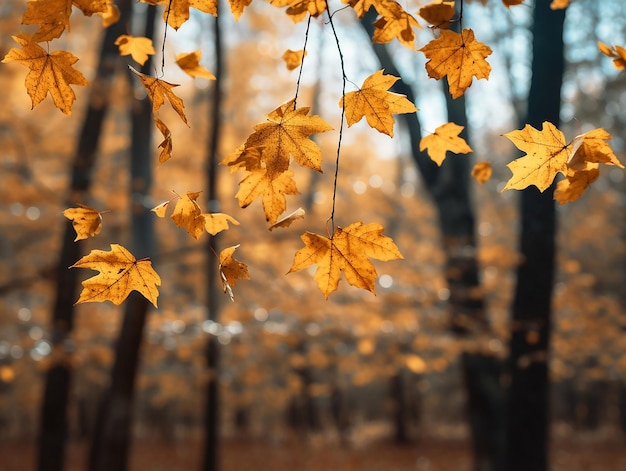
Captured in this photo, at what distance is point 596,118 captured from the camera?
856cm

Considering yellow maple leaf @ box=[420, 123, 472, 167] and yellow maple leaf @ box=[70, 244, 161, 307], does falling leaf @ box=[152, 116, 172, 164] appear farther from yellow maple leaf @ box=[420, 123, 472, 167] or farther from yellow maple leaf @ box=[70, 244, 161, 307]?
yellow maple leaf @ box=[420, 123, 472, 167]

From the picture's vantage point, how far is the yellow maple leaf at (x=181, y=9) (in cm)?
106

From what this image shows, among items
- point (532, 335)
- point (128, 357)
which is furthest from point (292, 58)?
point (128, 357)

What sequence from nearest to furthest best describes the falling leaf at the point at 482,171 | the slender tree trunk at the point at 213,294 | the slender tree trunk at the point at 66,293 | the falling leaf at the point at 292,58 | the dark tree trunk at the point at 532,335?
the falling leaf at the point at 292,58 < the falling leaf at the point at 482,171 < the dark tree trunk at the point at 532,335 < the slender tree trunk at the point at 66,293 < the slender tree trunk at the point at 213,294

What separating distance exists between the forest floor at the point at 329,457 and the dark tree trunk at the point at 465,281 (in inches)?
273

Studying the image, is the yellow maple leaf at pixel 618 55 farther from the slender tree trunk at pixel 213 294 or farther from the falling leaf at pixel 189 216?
the slender tree trunk at pixel 213 294

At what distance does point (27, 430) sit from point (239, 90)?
15.0 metres

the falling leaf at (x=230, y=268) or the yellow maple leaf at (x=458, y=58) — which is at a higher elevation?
the yellow maple leaf at (x=458, y=58)

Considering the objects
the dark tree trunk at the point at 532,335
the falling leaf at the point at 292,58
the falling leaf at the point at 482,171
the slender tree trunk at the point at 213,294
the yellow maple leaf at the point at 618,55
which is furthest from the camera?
the slender tree trunk at the point at 213,294

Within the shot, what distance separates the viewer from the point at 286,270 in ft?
29.5

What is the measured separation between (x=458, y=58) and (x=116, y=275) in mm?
721

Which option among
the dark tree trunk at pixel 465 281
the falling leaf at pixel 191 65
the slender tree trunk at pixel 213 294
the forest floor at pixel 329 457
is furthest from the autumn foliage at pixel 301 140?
the forest floor at pixel 329 457

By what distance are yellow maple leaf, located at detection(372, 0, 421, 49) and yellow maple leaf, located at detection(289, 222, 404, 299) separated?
0.36 meters

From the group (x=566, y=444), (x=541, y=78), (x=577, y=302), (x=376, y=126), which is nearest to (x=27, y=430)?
(x=566, y=444)
